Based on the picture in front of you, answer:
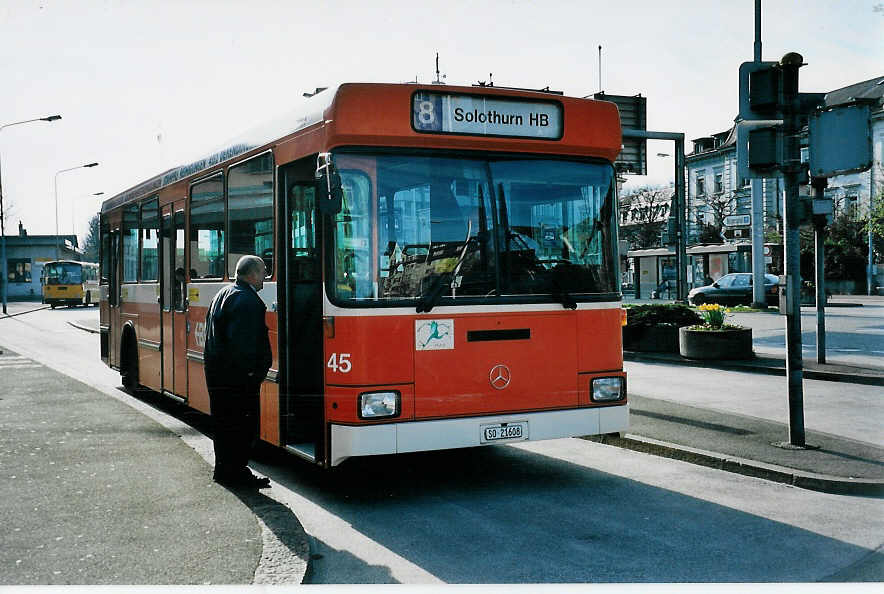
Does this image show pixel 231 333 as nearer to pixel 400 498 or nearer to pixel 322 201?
pixel 322 201

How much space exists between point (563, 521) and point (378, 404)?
59.6 inches

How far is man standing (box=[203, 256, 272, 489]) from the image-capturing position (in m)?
6.78

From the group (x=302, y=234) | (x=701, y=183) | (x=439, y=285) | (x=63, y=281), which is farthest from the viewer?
(x=701, y=183)

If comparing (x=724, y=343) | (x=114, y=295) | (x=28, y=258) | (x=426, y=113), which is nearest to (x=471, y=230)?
(x=426, y=113)

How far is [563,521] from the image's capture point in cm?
632

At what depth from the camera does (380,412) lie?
650 cm

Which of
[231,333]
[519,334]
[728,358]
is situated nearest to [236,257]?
[231,333]

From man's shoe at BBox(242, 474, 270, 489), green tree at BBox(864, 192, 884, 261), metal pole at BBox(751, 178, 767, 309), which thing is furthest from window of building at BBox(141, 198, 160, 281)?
green tree at BBox(864, 192, 884, 261)

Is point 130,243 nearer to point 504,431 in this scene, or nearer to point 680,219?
point 504,431

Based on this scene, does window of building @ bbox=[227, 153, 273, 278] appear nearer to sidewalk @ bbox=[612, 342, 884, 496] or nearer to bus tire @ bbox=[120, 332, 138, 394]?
sidewalk @ bbox=[612, 342, 884, 496]

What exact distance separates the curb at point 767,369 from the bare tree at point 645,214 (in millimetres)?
55537

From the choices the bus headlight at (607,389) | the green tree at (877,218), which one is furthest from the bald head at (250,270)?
the green tree at (877,218)

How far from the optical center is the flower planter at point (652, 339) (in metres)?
18.2

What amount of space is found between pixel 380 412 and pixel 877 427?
20.8 ft
